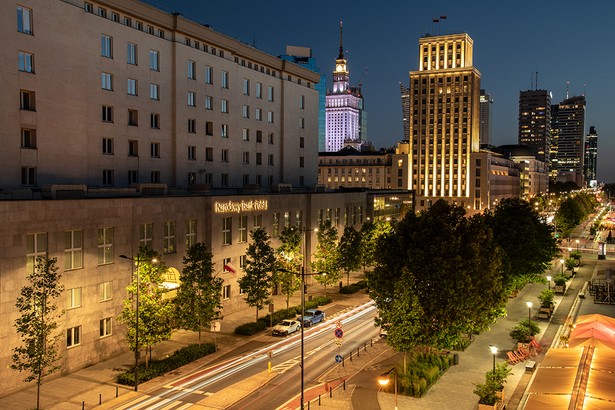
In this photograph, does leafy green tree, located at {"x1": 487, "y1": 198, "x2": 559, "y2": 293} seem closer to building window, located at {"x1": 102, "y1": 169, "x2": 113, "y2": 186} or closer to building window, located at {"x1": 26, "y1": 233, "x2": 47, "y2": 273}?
building window, located at {"x1": 102, "y1": 169, "x2": 113, "y2": 186}

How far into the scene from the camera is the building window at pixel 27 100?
51956mm

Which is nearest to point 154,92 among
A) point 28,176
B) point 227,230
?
point 227,230

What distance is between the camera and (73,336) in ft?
146

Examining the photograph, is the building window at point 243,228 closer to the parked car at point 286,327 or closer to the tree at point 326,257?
the tree at point 326,257

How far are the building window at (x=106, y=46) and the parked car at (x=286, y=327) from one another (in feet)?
110

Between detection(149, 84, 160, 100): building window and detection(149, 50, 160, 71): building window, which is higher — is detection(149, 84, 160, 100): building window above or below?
below

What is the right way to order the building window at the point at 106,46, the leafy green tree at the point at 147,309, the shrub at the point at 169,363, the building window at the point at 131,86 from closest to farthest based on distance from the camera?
the shrub at the point at 169,363, the leafy green tree at the point at 147,309, the building window at the point at 106,46, the building window at the point at 131,86

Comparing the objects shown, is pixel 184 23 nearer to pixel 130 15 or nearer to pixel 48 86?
pixel 130 15

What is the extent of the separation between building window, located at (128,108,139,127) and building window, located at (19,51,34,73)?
12.9 meters

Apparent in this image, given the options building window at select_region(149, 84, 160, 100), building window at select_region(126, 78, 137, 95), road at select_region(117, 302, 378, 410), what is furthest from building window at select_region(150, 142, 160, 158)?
road at select_region(117, 302, 378, 410)

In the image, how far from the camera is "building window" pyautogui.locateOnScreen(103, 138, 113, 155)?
60.7 m

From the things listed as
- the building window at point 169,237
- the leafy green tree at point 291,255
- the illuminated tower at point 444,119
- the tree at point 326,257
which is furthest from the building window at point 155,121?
the illuminated tower at point 444,119

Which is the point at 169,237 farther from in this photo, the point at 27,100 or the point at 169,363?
the point at 27,100

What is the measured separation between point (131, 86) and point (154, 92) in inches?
155
